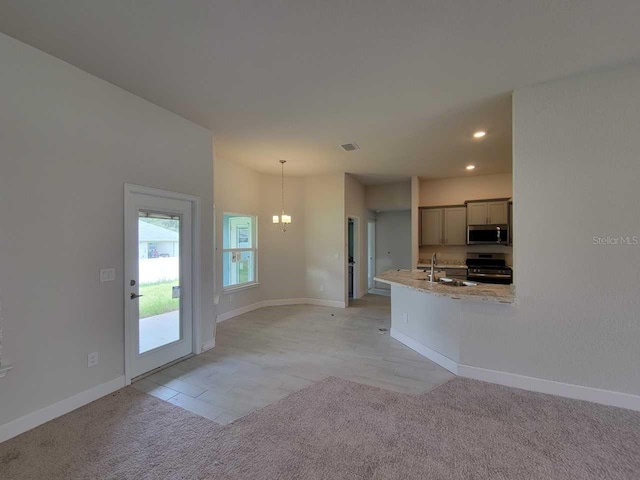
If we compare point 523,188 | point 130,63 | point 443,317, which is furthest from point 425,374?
point 130,63

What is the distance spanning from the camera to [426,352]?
11.7 feet

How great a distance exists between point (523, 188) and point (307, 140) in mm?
2809

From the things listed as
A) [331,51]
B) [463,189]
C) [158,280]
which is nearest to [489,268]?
[463,189]

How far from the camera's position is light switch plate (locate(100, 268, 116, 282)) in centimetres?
265

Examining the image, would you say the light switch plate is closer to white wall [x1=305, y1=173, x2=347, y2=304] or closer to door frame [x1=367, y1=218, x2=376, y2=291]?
white wall [x1=305, y1=173, x2=347, y2=304]

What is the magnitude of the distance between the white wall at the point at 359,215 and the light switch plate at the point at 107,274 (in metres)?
4.52

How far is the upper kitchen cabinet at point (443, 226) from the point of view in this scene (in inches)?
253

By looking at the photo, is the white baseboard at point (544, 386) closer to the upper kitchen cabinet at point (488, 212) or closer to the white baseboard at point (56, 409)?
the white baseboard at point (56, 409)

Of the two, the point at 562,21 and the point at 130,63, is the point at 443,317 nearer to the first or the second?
the point at 562,21

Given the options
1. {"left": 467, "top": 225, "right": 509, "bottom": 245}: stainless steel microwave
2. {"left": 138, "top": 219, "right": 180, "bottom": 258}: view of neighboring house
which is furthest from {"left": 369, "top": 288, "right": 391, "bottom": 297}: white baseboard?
{"left": 138, "top": 219, "right": 180, "bottom": 258}: view of neighboring house

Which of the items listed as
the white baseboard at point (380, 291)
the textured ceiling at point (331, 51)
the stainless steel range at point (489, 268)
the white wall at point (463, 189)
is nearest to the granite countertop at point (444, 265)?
the stainless steel range at point (489, 268)

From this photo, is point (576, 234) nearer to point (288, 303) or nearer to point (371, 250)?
point (288, 303)

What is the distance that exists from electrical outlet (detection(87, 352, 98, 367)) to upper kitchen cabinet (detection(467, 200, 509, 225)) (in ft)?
22.0

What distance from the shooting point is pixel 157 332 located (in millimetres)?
3252
